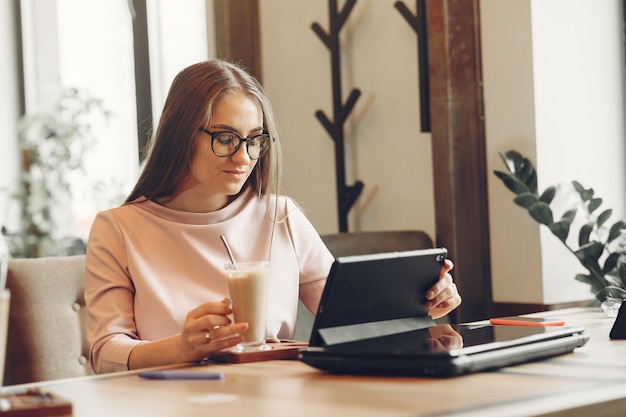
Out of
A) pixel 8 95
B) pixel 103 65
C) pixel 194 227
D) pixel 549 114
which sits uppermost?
pixel 103 65

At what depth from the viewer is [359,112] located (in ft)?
11.6

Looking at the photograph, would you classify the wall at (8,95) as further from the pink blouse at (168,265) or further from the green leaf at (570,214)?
the pink blouse at (168,265)

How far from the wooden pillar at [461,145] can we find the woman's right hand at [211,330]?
1.55m

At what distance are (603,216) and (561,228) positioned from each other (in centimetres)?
14

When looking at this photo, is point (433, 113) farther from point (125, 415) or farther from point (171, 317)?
point (125, 415)

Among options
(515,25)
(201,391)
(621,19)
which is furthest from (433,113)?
(201,391)

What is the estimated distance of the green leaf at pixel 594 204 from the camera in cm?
277

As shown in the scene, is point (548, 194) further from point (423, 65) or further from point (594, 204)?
point (423, 65)

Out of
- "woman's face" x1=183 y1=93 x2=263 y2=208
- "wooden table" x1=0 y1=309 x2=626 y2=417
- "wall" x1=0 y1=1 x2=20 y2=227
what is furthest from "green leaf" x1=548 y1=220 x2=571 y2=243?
"wall" x1=0 y1=1 x2=20 y2=227

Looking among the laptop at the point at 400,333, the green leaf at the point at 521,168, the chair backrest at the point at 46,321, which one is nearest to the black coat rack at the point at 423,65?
the green leaf at the point at 521,168

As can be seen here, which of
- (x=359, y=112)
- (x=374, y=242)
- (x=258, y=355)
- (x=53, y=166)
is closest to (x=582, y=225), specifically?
(x=374, y=242)

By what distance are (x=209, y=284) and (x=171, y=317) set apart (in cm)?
11

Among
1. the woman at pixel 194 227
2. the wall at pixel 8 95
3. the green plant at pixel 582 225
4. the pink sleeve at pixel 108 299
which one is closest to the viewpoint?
the pink sleeve at pixel 108 299

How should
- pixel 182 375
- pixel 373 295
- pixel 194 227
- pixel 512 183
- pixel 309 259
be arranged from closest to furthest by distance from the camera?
pixel 182 375 < pixel 373 295 < pixel 194 227 < pixel 309 259 < pixel 512 183
